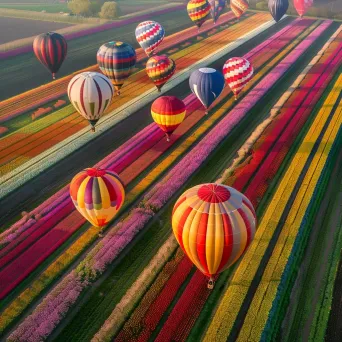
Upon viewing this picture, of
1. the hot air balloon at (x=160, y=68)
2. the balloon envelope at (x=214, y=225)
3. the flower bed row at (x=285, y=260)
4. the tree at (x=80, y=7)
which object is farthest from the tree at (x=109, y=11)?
the balloon envelope at (x=214, y=225)

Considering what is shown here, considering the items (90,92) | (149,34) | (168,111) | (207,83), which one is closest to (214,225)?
(168,111)

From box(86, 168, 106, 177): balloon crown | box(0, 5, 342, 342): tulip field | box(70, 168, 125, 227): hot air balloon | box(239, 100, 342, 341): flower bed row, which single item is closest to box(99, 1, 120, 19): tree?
box(0, 5, 342, 342): tulip field

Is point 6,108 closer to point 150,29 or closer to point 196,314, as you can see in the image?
point 150,29

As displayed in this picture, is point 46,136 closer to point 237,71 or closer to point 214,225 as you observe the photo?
point 237,71

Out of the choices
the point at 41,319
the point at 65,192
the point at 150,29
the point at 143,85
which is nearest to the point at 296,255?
the point at 41,319

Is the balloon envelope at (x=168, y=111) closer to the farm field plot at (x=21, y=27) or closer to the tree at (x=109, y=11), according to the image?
the farm field plot at (x=21, y=27)

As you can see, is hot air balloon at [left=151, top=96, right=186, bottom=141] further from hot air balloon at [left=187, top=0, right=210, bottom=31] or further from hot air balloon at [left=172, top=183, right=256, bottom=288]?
hot air balloon at [left=187, top=0, right=210, bottom=31]

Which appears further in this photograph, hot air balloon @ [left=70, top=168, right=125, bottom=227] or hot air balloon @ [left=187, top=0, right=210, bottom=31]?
hot air balloon @ [left=187, top=0, right=210, bottom=31]
